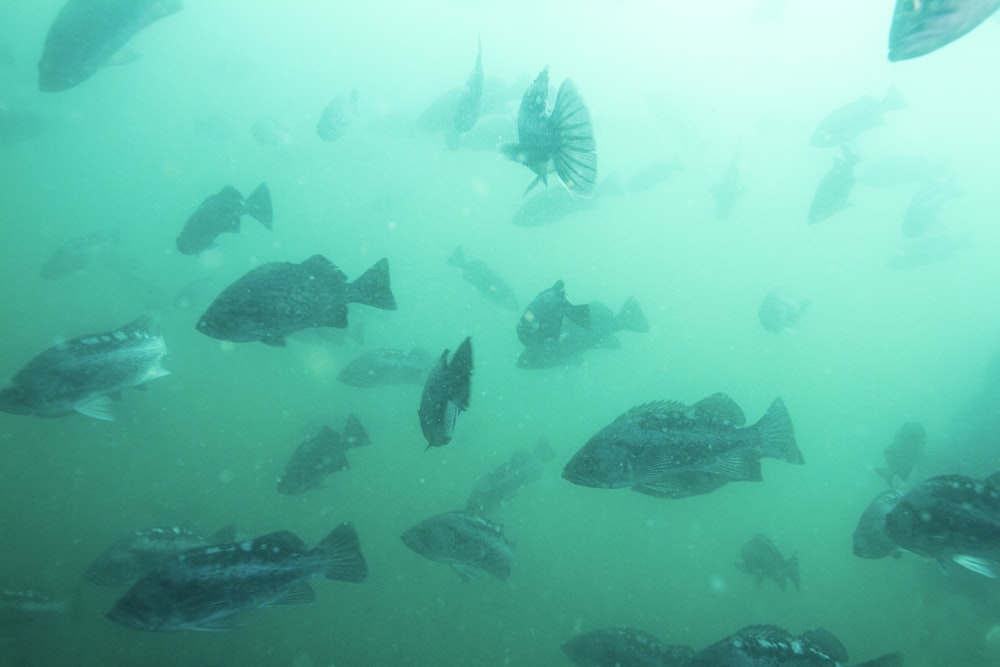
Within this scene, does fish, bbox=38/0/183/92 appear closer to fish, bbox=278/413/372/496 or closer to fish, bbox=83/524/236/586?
fish, bbox=278/413/372/496

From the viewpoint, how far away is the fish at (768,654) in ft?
9.55

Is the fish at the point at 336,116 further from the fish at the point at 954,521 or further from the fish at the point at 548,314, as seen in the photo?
the fish at the point at 954,521

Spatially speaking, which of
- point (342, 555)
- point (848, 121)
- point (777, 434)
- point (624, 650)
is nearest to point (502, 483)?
point (624, 650)

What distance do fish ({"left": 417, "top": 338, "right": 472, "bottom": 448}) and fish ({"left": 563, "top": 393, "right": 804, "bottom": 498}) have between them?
113 cm

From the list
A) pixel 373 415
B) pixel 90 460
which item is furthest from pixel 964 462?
pixel 90 460

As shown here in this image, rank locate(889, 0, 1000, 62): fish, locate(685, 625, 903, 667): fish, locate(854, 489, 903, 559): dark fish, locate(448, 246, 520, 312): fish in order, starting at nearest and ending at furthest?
locate(889, 0, 1000, 62): fish
locate(685, 625, 903, 667): fish
locate(854, 489, 903, 559): dark fish
locate(448, 246, 520, 312): fish

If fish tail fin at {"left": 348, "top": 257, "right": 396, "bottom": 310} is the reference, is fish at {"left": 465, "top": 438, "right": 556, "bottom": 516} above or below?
below

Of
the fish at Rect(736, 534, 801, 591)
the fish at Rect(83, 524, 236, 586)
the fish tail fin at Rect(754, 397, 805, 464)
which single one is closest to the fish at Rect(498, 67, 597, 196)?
the fish tail fin at Rect(754, 397, 805, 464)

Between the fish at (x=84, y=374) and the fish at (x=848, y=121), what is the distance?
13105mm

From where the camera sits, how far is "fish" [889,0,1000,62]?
197 centimetres

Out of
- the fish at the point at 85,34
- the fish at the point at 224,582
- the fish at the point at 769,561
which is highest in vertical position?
the fish at the point at 85,34

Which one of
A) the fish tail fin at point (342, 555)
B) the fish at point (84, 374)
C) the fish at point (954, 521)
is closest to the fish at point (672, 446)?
the fish at point (954, 521)

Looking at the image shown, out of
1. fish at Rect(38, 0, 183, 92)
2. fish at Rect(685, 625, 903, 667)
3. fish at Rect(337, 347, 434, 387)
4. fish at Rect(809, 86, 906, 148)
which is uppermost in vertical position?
fish at Rect(809, 86, 906, 148)

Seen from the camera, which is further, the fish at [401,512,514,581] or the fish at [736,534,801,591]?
the fish at [736,534,801,591]
